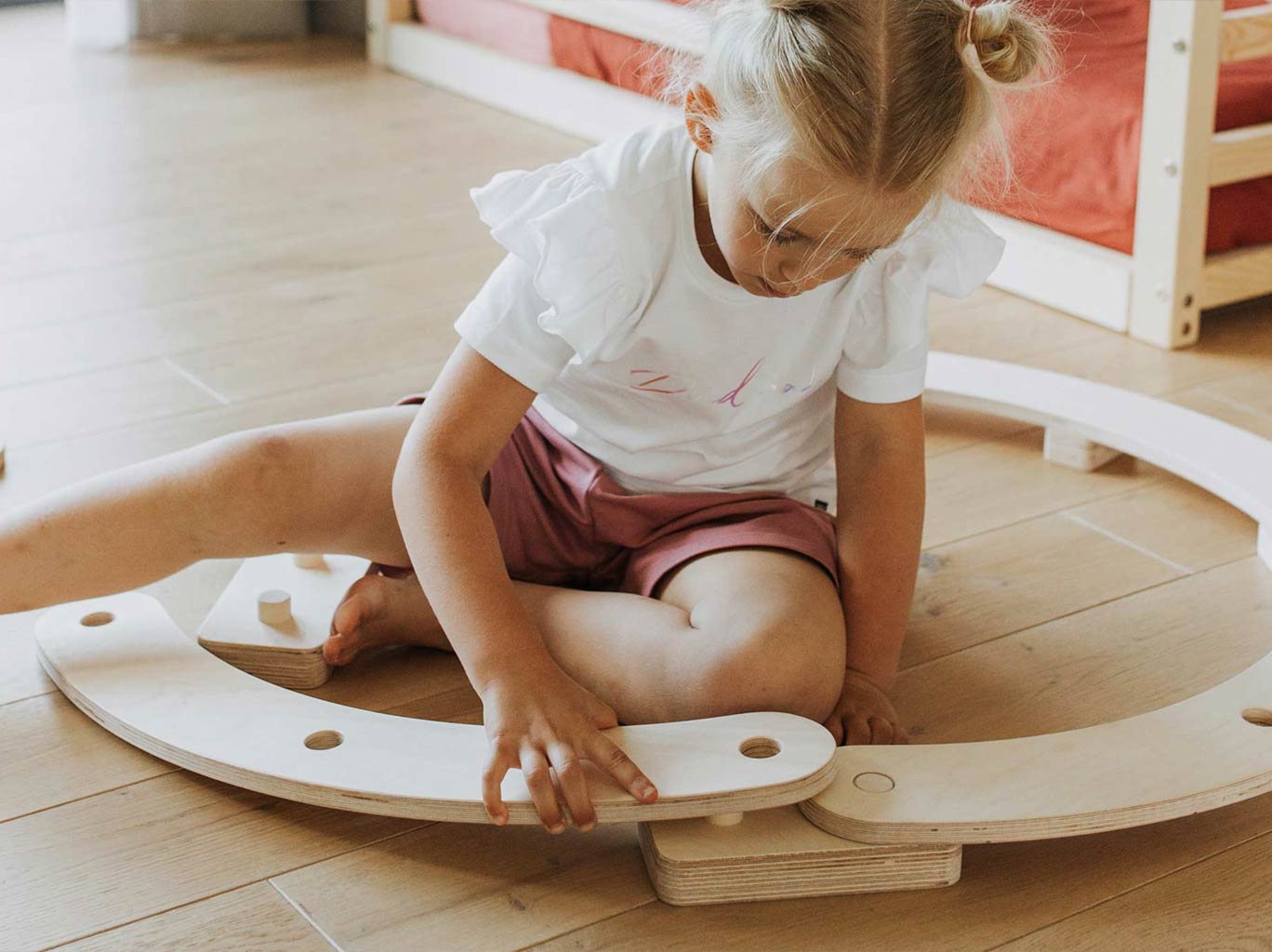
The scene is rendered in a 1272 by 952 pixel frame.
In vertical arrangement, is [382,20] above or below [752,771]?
above

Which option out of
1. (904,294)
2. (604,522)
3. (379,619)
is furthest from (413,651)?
(904,294)

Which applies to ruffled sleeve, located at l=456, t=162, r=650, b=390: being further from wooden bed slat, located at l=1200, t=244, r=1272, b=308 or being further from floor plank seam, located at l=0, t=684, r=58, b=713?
wooden bed slat, located at l=1200, t=244, r=1272, b=308

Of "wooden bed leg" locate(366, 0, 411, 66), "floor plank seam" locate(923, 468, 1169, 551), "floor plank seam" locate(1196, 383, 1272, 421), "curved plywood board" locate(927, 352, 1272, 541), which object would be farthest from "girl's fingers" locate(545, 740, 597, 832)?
"wooden bed leg" locate(366, 0, 411, 66)

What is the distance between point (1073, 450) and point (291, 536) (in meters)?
0.62

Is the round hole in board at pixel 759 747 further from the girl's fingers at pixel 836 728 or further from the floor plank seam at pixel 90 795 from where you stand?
the floor plank seam at pixel 90 795

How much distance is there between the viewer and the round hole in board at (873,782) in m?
0.75

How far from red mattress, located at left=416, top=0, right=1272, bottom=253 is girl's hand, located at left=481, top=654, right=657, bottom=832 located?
0.91 m

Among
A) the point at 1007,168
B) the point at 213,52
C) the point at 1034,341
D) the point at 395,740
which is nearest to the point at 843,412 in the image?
the point at 1007,168

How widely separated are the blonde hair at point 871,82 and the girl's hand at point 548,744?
263mm

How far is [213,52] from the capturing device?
9.12 ft

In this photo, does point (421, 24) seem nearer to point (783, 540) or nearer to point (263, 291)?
point (263, 291)

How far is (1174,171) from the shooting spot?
1.40 meters

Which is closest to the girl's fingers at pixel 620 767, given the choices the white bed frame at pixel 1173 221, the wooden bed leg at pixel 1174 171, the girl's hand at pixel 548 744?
the girl's hand at pixel 548 744

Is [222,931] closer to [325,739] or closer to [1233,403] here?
[325,739]
